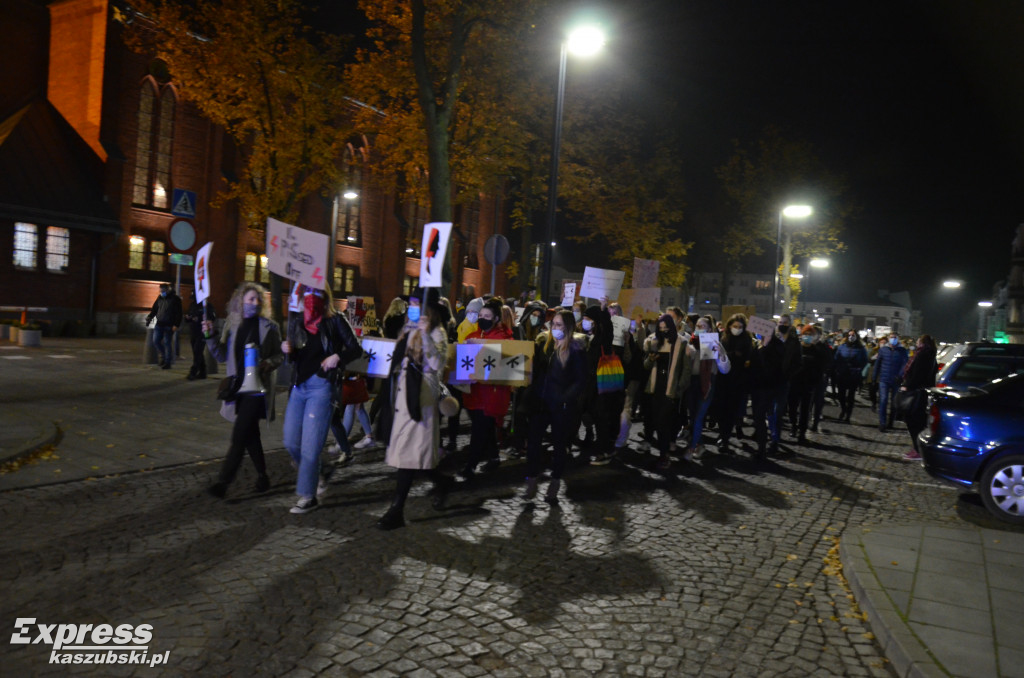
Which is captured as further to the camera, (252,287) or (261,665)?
(252,287)

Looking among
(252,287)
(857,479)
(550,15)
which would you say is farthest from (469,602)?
(550,15)

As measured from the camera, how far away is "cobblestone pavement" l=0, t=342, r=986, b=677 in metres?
4.01

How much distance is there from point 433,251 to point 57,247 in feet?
82.3

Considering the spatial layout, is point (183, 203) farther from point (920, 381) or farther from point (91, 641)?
point (920, 381)

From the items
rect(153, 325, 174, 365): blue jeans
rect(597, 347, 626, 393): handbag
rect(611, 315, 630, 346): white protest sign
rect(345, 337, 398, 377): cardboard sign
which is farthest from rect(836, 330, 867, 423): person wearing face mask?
rect(153, 325, 174, 365): blue jeans

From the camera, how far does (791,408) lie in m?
13.6

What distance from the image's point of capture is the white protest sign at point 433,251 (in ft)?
23.4

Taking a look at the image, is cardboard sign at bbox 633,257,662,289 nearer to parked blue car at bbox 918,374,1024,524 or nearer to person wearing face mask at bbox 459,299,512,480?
person wearing face mask at bbox 459,299,512,480

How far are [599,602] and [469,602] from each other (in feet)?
2.77

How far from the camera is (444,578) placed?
5141 mm

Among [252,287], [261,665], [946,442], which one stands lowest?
[261,665]

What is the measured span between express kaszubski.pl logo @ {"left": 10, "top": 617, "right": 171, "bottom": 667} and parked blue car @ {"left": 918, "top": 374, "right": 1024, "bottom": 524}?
300 inches

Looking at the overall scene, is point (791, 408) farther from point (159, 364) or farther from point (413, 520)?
point (159, 364)

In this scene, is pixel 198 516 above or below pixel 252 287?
below
